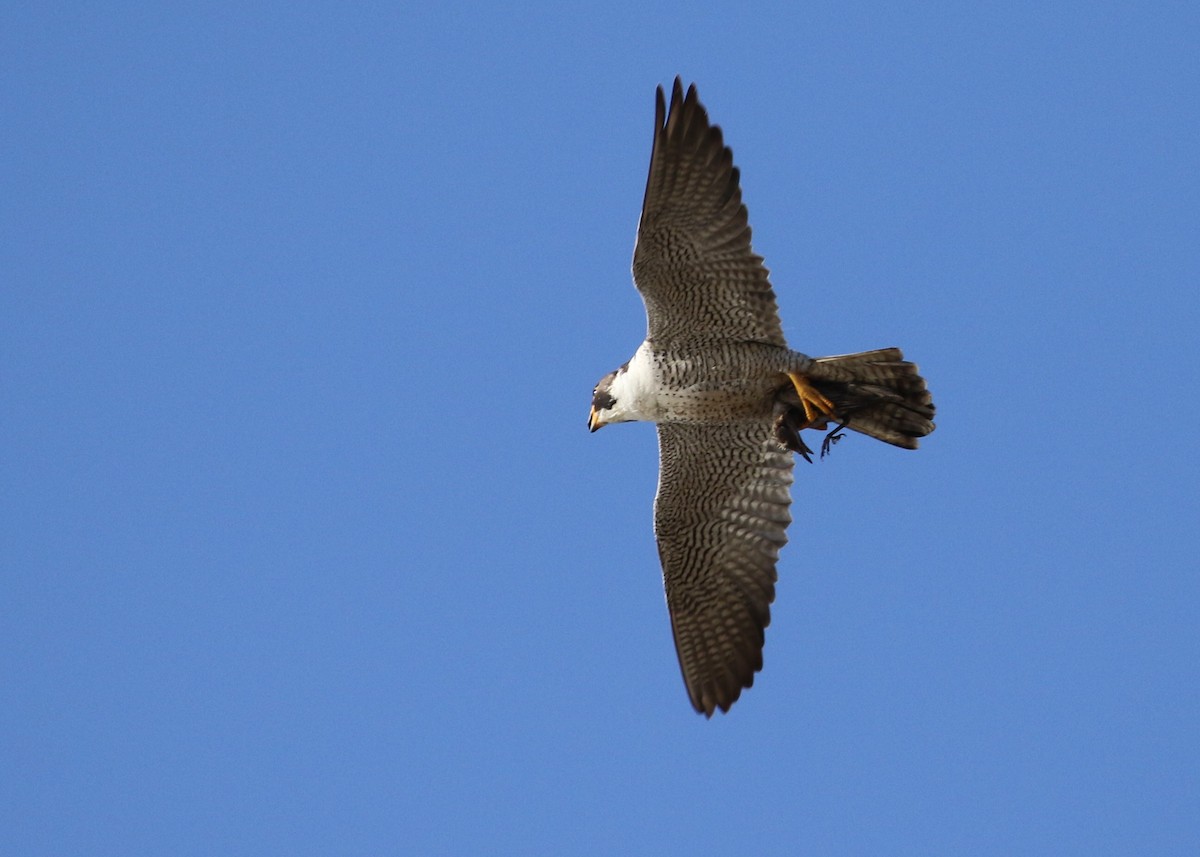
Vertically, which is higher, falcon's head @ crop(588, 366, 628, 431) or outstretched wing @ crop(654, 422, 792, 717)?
falcon's head @ crop(588, 366, 628, 431)

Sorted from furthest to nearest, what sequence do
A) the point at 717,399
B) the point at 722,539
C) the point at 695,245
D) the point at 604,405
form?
the point at 722,539 < the point at 604,405 < the point at 717,399 < the point at 695,245

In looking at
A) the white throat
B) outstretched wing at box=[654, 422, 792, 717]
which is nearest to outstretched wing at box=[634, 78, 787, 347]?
the white throat

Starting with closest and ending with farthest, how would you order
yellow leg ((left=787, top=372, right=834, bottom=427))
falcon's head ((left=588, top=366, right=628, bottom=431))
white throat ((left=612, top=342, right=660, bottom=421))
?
yellow leg ((left=787, top=372, right=834, bottom=427)) < white throat ((left=612, top=342, right=660, bottom=421)) < falcon's head ((left=588, top=366, right=628, bottom=431))

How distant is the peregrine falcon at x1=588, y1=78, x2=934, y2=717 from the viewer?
867 cm

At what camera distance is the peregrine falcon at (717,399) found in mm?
8672

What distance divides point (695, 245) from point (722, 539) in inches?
93.2

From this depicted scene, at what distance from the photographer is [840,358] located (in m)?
9.12

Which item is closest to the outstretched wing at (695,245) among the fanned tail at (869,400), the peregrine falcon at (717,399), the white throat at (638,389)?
the peregrine falcon at (717,399)

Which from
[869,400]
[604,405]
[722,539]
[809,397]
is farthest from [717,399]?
[722,539]

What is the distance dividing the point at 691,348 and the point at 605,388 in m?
0.76

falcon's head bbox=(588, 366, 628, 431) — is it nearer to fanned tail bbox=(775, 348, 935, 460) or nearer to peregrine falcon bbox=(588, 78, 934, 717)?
peregrine falcon bbox=(588, 78, 934, 717)

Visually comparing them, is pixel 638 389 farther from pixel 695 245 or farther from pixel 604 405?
pixel 695 245

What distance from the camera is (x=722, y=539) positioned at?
10.1 meters

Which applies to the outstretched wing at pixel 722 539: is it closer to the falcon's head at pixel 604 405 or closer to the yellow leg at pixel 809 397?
the falcon's head at pixel 604 405
